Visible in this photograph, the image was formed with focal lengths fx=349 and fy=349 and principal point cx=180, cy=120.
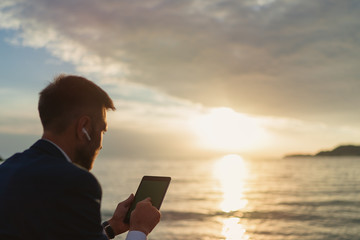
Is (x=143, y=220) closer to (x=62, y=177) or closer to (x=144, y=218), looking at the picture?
(x=144, y=218)

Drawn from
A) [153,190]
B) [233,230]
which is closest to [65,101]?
[153,190]

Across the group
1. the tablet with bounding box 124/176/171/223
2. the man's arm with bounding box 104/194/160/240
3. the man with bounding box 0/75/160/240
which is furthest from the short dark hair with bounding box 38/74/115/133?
the tablet with bounding box 124/176/171/223

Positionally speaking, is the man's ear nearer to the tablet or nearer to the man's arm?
the man's arm

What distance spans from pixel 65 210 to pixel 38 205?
14cm

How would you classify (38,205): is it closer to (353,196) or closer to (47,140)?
(47,140)

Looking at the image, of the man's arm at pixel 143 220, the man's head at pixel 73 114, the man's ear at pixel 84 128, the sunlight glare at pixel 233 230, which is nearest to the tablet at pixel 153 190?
the man's arm at pixel 143 220

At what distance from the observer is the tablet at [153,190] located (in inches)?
108

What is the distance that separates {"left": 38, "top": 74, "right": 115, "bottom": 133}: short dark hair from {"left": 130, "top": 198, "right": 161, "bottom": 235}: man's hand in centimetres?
75

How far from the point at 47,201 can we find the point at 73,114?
56 cm

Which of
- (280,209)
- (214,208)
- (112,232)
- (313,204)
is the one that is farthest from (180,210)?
(112,232)

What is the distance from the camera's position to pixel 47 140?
6.98 feet

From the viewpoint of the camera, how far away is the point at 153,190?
286cm

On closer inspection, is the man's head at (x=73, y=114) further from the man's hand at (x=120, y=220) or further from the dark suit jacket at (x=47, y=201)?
the man's hand at (x=120, y=220)

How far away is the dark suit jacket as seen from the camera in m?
1.83
